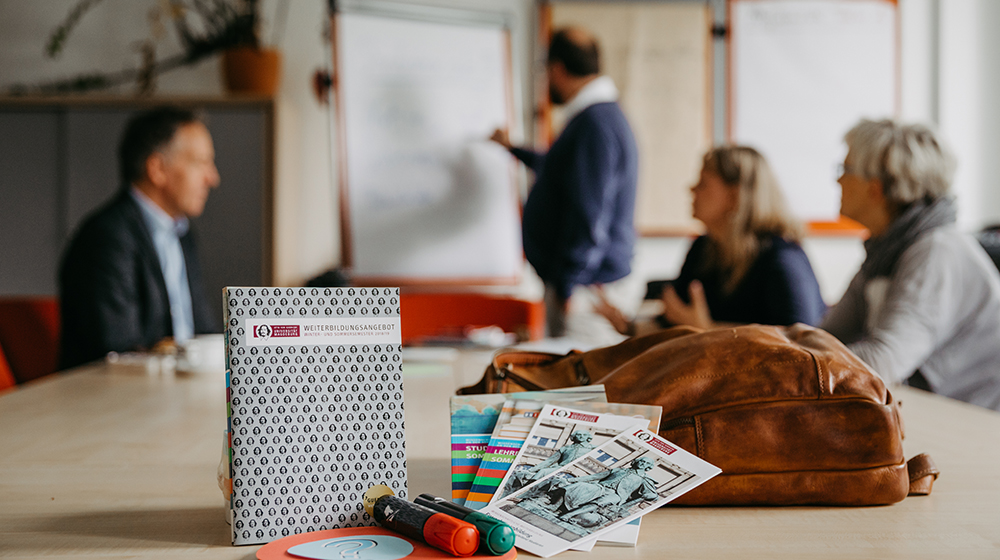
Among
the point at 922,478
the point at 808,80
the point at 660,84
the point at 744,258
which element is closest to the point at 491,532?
the point at 922,478

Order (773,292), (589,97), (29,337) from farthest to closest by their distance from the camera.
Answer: (589,97) → (29,337) → (773,292)

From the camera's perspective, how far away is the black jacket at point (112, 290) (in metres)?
2.09

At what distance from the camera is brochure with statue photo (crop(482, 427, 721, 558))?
1.90 ft

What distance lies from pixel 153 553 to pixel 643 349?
1.73 ft

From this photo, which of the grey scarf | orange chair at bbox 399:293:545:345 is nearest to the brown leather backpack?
the grey scarf

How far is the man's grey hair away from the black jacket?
1996mm

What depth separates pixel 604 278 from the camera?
2943 millimetres

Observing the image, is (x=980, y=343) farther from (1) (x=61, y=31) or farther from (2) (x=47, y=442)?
(1) (x=61, y=31)

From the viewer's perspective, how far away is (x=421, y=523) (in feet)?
1.82

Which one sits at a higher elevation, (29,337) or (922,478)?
(922,478)

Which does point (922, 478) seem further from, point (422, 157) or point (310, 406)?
point (422, 157)

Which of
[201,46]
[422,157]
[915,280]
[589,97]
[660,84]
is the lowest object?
[915,280]

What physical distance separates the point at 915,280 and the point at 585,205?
1294 mm

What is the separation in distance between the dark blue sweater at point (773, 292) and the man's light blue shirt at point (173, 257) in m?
1.67
